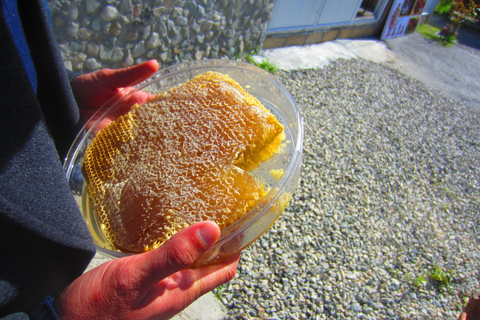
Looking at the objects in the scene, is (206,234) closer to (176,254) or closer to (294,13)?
(176,254)

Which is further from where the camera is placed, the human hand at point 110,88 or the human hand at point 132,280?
the human hand at point 110,88

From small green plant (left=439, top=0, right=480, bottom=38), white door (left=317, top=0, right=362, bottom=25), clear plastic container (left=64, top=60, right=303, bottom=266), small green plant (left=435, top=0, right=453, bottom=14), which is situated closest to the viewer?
clear plastic container (left=64, top=60, right=303, bottom=266)

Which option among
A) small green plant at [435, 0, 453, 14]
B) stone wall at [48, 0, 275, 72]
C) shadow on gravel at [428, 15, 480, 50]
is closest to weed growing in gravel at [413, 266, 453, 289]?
stone wall at [48, 0, 275, 72]

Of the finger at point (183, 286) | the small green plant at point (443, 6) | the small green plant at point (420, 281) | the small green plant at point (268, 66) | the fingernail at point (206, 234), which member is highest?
the small green plant at point (443, 6)

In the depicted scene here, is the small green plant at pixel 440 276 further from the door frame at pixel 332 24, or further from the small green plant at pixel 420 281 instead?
the door frame at pixel 332 24

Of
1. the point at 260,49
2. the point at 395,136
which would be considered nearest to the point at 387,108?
the point at 395,136

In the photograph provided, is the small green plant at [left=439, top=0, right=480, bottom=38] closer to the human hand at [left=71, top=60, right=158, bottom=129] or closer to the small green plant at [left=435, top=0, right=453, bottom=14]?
the small green plant at [left=435, top=0, right=453, bottom=14]

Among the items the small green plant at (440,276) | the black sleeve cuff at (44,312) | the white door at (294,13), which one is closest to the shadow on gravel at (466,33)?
the white door at (294,13)
